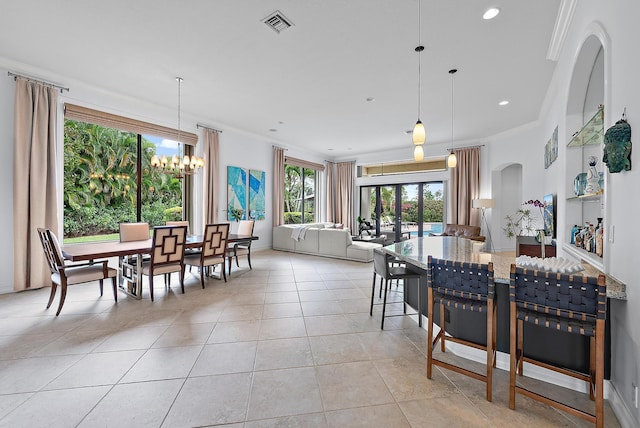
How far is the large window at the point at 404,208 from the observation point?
8516 millimetres

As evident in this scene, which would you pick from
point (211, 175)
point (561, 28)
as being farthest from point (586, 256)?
point (211, 175)

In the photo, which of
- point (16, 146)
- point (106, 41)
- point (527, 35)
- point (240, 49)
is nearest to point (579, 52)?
point (527, 35)

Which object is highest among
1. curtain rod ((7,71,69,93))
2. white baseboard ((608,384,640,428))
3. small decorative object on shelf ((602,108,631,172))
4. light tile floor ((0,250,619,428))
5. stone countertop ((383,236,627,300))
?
curtain rod ((7,71,69,93))

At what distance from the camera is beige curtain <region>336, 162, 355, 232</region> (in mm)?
9922

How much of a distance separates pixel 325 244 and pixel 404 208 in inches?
147

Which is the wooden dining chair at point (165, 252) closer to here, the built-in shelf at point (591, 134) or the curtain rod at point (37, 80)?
the curtain rod at point (37, 80)

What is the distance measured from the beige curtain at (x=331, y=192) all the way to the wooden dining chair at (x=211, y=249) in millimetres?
5940

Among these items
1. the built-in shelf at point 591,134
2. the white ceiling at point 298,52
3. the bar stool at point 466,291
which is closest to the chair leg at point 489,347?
the bar stool at point 466,291

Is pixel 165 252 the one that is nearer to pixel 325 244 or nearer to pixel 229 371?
pixel 229 371

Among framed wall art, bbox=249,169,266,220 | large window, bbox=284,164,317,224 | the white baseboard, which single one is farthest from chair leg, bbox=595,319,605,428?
large window, bbox=284,164,317,224

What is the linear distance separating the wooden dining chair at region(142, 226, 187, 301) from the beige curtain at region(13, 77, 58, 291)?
64.3 inches

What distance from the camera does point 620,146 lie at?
162 centimetres

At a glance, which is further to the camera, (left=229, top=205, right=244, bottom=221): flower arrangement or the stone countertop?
(left=229, top=205, right=244, bottom=221): flower arrangement

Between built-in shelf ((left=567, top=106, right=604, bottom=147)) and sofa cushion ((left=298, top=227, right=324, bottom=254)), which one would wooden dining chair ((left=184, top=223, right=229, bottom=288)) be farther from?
built-in shelf ((left=567, top=106, right=604, bottom=147))
